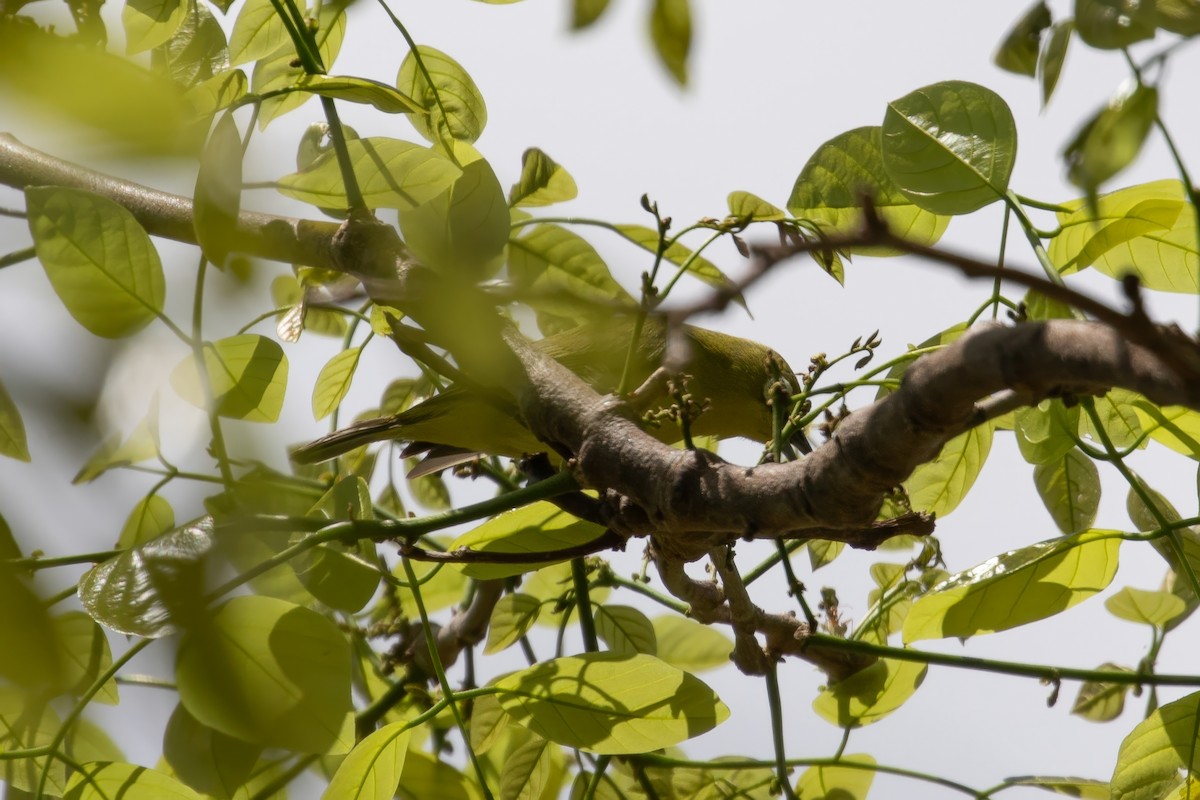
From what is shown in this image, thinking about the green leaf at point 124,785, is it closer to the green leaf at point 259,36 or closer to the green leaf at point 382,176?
the green leaf at point 382,176

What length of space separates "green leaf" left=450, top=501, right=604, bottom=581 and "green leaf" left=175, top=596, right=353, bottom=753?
0.95 feet

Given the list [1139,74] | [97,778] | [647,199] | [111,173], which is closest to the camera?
[111,173]

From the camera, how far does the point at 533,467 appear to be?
4.66 ft

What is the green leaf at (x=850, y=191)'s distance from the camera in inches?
48.8

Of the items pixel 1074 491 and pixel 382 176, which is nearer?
pixel 382 176

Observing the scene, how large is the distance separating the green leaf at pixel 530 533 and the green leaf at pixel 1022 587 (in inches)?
15.0

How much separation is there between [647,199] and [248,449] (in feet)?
2.68

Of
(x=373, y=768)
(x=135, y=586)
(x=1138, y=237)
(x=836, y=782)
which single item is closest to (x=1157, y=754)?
(x=836, y=782)

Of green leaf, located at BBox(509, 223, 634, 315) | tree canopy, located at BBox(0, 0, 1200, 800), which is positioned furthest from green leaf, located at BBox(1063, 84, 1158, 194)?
green leaf, located at BBox(509, 223, 634, 315)

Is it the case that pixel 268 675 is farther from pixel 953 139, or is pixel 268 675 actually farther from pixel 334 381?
pixel 334 381

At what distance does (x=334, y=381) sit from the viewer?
165 cm

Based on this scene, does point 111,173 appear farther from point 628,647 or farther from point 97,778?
point 628,647

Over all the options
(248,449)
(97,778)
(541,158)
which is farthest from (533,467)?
(248,449)

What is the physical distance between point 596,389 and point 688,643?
506mm
